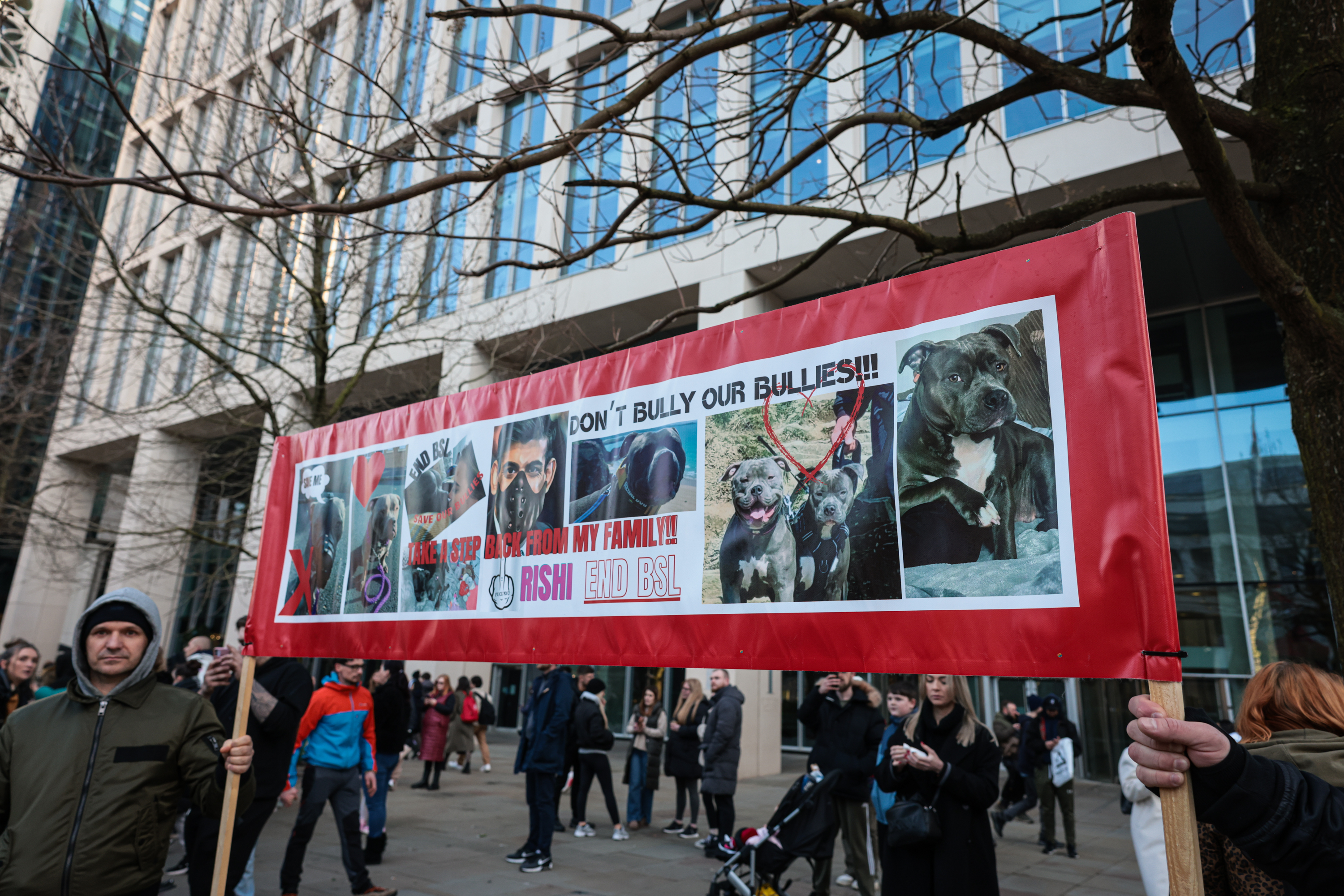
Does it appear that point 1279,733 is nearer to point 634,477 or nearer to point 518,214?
point 634,477

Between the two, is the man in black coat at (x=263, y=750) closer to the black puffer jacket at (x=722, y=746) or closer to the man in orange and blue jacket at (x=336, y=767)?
the man in orange and blue jacket at (x=336, y=767)

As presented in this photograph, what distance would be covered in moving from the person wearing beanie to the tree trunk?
6241mm

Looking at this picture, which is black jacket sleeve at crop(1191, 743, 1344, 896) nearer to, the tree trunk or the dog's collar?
the dog's collar

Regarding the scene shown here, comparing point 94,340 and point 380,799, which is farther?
point 94,340

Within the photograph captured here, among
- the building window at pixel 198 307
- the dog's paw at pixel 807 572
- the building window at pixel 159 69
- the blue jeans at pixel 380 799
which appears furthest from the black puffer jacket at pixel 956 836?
the building window at pixel 198 307

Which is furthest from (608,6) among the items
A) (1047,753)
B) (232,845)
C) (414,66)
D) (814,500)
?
(814,500)

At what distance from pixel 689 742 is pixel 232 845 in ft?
17.0

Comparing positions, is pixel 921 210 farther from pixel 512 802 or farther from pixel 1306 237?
pixel 512 802

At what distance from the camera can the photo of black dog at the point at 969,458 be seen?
2.26 meters

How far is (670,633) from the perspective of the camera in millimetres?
2941

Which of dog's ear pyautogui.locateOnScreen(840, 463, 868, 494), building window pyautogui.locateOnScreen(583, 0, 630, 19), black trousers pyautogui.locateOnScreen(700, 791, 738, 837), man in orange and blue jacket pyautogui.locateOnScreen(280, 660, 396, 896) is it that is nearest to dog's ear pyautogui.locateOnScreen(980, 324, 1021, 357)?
dog's ear pyautogui.locateOnScreen(840, 463, 868, 494)

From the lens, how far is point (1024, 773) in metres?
9.59

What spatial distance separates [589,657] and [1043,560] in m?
1.64

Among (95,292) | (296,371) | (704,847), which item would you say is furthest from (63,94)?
(95,292)
